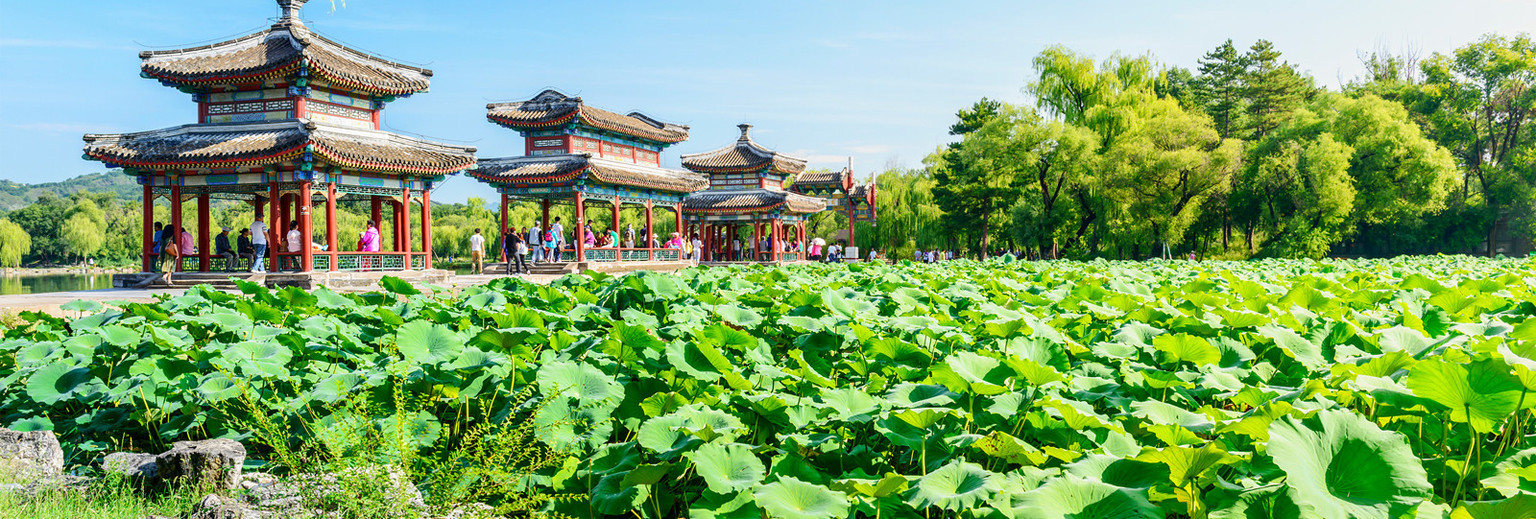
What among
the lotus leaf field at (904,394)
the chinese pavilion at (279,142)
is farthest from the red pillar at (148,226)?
the lotus leaf field at (904,394)

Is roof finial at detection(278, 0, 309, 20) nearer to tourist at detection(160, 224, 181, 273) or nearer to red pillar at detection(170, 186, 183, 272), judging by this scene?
red pillar at detection(170, 186, 183, 272)

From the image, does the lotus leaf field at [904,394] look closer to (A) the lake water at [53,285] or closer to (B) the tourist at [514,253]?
(B) the tourist at [514,253]

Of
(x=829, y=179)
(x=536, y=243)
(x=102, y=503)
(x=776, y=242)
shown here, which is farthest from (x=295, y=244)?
(x=829, y=179)

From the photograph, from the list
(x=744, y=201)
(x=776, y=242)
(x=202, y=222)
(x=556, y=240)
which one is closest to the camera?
(x=202, y=222)

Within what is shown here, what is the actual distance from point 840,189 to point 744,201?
24.8 feet

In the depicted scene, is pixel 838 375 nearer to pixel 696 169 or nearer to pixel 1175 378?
pixel 1175 378

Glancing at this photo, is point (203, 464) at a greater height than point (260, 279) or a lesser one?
lesser

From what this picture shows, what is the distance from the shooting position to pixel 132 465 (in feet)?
9.37

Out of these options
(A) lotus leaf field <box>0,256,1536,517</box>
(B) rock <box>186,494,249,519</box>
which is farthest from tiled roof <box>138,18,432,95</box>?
(B) rock <box>186,494,249,519</box>

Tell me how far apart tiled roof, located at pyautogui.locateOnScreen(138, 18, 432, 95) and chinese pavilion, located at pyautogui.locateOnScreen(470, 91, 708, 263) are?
5214mm

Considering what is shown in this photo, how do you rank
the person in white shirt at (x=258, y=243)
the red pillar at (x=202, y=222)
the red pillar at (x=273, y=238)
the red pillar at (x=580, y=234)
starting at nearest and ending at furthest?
the person in white shirt at (x=258, y=243) < the red pillar at (x=273, y=238) < the red pillar at (x=202, y=222) < the red pillar at (x=580, y=234)

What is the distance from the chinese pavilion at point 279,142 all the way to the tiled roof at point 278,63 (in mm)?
22

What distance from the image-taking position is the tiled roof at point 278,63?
14922 millimetres

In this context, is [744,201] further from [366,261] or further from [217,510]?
[217,510]
